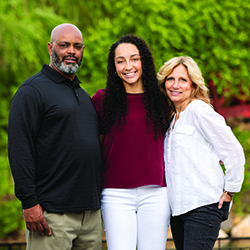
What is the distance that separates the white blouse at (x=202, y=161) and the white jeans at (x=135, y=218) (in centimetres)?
12

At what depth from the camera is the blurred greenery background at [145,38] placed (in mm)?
5723

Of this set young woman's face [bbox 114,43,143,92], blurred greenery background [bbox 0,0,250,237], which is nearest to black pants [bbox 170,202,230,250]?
young woman's face [bbox 114,43,143,92]

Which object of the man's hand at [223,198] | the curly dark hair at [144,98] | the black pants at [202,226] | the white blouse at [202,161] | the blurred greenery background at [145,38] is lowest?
the black pants at [202,226]

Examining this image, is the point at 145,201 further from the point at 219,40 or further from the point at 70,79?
the point at 219,40

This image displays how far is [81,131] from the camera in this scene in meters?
2.38

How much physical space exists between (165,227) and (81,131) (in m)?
0.94

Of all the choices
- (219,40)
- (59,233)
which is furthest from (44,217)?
(219,40)

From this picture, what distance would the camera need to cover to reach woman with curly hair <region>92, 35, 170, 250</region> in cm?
246

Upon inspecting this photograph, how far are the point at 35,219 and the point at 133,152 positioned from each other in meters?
0.84

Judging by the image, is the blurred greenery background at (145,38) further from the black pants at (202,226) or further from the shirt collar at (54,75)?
the black pants at (202,226)

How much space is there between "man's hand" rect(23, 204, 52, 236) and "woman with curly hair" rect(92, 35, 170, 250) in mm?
496

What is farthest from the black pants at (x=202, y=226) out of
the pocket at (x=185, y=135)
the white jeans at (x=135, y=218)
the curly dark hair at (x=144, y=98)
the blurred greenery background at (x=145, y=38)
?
the blurred greenery background at (x=145, y=38)

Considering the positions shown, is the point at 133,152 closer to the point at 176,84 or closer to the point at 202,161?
the point at 202,161

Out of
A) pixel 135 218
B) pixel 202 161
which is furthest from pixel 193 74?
pixel 135 218
